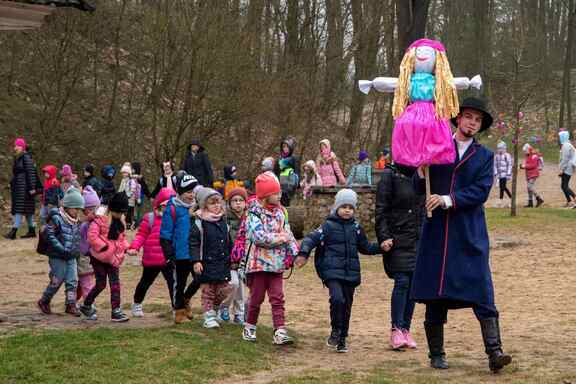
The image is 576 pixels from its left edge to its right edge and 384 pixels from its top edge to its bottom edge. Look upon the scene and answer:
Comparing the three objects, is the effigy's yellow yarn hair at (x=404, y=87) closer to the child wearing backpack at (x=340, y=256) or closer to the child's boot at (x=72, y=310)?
the child wearing backpack at (x=340, y=256)

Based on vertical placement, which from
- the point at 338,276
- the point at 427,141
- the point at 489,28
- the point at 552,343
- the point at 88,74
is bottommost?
the point at 552,343

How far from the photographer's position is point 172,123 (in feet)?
78.1

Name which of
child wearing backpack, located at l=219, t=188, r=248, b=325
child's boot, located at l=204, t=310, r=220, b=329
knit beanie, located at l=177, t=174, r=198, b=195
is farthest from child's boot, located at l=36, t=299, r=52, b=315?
child's boot, located at l=204, t=310, r=220, b=329

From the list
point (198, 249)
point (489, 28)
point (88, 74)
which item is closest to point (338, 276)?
point (198, 249)

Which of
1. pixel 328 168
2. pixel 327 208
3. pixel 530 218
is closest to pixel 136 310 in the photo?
pixel 327 208

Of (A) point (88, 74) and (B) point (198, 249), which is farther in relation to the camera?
(A) point (88, 74)

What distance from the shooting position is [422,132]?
725cm

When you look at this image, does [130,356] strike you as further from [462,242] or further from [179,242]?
[462,242]

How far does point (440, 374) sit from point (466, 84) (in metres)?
2.25

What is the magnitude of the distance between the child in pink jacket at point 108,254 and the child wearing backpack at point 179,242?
652mm

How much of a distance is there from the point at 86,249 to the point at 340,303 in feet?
9.30

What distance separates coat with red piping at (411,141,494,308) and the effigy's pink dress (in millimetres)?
190

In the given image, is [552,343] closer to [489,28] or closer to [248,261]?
[248,261]

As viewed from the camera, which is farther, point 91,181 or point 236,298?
point 91,181
